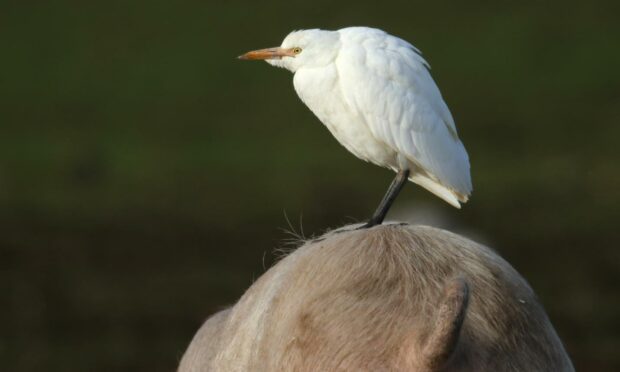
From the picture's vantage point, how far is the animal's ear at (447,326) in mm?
5688

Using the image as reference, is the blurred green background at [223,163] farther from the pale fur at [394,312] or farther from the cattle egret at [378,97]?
the pale fur at [394,312]

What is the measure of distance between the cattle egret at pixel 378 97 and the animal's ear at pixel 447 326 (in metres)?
2.69

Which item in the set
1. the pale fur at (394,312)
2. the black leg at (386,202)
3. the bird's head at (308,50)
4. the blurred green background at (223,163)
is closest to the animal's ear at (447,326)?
the pale fur at (394,312)

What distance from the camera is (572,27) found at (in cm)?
4659

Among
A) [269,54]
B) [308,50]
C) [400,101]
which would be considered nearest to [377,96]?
[400,101]

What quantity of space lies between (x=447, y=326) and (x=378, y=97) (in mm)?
3039

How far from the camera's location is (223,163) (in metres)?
36.5

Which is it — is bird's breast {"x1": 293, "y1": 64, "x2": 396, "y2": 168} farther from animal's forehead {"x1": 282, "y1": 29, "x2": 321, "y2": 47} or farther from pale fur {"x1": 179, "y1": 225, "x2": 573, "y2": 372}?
pale fur {"x1": 179, "y1": 225, "x2": 573, "y2": 372}

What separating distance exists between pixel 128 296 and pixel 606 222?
1039cm

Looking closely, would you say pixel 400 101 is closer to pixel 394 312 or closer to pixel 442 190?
pixel 442 190

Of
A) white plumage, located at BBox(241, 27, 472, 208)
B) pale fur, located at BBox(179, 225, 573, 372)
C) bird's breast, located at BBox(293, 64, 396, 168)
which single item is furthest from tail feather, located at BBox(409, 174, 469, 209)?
pale fur, located at BBox(179, 225, 573, 372)

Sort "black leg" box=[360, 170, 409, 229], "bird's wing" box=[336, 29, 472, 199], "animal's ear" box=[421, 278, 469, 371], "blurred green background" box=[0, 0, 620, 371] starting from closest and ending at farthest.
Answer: "animal's ear" box=[421, 278, 469, 371] → "black leg" box=[360, 170, 409, 229] → "bird's wing" box=[336, 29, 472, 199] → "blurred green background" box=[0, 0, 620, 371]

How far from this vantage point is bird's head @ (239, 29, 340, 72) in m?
8.59

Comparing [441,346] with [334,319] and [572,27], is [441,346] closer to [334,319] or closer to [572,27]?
[334,319]
